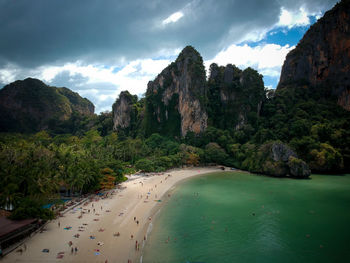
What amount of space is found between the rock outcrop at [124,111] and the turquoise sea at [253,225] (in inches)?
1993

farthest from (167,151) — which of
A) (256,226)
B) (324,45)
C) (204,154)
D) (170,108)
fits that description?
(324,45)

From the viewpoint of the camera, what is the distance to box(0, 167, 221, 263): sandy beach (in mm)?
15406

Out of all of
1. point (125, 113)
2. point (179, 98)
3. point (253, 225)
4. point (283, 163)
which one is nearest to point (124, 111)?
point (125, 113)

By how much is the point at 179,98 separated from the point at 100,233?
57.4m

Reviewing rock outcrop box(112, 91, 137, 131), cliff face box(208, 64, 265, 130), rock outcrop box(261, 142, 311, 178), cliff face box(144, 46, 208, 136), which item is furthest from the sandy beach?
rock outcrop box(112, 91, 137, 131)

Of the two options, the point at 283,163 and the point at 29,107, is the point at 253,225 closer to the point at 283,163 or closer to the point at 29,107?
the point at 283,163

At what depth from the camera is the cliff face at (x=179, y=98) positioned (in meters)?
67.6

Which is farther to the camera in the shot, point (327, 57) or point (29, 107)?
point (29, 107)

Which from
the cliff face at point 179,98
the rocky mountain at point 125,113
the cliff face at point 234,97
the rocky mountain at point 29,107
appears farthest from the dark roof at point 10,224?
the rocky mountain at point 29,107

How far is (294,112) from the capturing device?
59.4 meters

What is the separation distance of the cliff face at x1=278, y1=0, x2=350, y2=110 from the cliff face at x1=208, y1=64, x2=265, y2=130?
1727 centimetres

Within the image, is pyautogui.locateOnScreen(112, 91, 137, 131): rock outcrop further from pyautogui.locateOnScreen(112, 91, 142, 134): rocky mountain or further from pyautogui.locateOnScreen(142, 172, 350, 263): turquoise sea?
pyautogui.locateOnScreen(142, 172, 350, 263): turquoise sea

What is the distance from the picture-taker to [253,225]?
21.8m

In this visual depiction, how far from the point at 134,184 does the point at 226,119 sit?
141 ft
